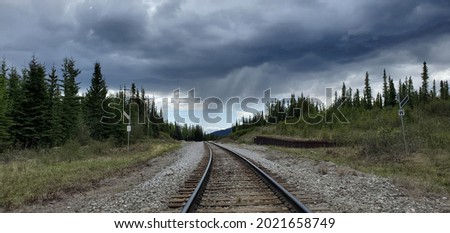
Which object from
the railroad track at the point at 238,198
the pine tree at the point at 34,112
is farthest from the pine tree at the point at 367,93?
the railroad track at the point at 238,198

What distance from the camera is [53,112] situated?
41.6m

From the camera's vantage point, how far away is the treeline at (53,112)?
1468 inches

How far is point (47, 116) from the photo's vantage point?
39.3 meters

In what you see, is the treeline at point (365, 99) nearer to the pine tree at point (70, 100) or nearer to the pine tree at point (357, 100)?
the pine tree at point (357, 100)

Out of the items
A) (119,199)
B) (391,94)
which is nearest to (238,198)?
(119,199)

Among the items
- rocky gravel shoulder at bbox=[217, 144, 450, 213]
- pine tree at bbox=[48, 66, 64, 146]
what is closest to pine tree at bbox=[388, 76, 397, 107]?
pine tree at bbox=[48, 66, 64, 146]

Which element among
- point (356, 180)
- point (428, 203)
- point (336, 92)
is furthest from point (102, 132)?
point (336, 92)

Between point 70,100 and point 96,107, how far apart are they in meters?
3.81

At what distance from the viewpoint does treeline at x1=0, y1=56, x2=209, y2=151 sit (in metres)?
37.3

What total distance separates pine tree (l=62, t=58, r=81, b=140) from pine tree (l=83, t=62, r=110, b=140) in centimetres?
158

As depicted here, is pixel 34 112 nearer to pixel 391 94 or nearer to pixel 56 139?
pixel 56 139
